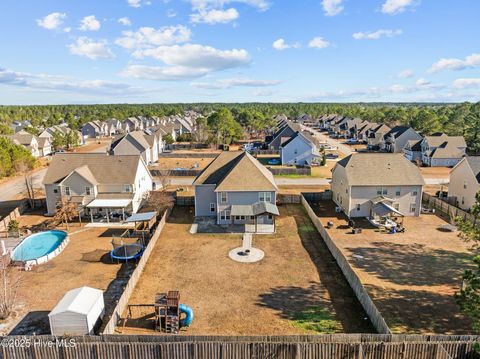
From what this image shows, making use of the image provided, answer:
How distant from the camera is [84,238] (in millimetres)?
37969

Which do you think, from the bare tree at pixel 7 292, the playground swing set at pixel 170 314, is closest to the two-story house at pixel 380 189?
the playground swing set at pixel 170 314

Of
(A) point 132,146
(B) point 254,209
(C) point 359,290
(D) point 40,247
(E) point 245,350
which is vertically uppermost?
(A) point 132,146

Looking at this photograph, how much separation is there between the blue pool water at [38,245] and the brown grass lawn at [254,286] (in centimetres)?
1113

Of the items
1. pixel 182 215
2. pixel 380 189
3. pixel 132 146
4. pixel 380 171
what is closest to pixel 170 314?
pixel 182 215

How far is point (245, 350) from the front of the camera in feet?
58.4

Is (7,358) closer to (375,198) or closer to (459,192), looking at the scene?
(375,198)

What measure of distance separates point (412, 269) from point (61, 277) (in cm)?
3064

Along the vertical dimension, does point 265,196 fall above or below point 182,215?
above

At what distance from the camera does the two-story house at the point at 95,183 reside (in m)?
44.1

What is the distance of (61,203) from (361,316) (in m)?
37.8

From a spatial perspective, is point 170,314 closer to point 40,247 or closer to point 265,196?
point 40,247

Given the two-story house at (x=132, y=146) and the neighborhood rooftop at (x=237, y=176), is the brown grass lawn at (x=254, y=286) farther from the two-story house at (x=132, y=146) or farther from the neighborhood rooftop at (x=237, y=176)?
the two-story house at (x=132, y=146)

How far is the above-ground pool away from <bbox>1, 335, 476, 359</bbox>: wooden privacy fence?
1579cm

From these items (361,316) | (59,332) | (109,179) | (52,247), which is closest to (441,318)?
(361,316)
